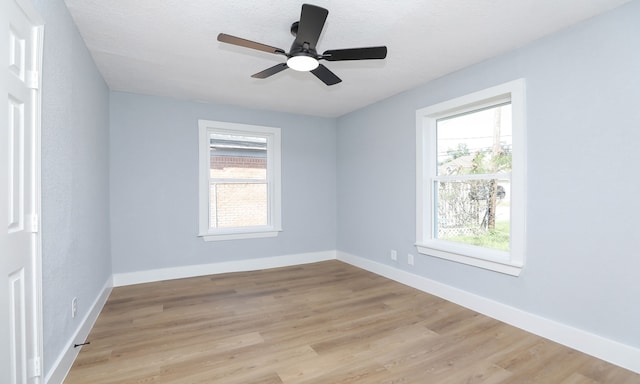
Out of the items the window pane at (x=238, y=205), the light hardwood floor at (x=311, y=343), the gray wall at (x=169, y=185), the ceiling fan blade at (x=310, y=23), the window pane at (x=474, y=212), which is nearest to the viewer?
the ceiling fan blade at (x=310, y=23)

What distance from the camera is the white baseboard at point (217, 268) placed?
3.88 m

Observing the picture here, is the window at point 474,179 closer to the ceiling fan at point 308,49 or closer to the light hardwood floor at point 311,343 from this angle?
the light hardwood floor at point 311,343

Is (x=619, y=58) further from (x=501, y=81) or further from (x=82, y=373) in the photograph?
(x=82, y=373)

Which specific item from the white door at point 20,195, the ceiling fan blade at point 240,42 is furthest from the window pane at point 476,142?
the white door at point 20,195

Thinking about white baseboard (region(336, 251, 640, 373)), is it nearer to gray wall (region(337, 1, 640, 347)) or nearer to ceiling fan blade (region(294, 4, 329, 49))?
gray wall (region(337, 1, 640, 347))

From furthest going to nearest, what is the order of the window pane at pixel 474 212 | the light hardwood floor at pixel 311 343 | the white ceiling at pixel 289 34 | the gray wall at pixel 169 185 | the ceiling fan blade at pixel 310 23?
the gray wall at pixel 169 185, the window pane at pixel 474 212, the white ceiling at pixel 289 34, the light hardwood floor at pixel 311 343, the ceiling fan blade at pixel 310 23

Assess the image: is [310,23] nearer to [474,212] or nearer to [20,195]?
[20,195]

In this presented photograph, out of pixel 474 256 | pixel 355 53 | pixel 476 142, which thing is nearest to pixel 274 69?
pixel 355 53

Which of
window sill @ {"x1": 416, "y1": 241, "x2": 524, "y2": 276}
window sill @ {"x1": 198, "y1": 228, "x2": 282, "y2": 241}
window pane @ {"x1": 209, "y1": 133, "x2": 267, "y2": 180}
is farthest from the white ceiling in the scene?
window sill @ {"x1": 198, "y1": 228, "x2": 282, "y2": 241}

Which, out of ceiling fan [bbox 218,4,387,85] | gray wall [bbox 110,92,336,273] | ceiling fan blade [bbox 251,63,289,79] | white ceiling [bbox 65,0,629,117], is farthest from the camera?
gray wall [bbox 110,92,336,273]

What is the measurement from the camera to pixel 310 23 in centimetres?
187

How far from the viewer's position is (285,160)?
4.88m

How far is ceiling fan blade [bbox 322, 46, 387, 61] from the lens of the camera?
2.15 metres

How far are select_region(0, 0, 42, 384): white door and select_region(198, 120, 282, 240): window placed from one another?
9.02ft
